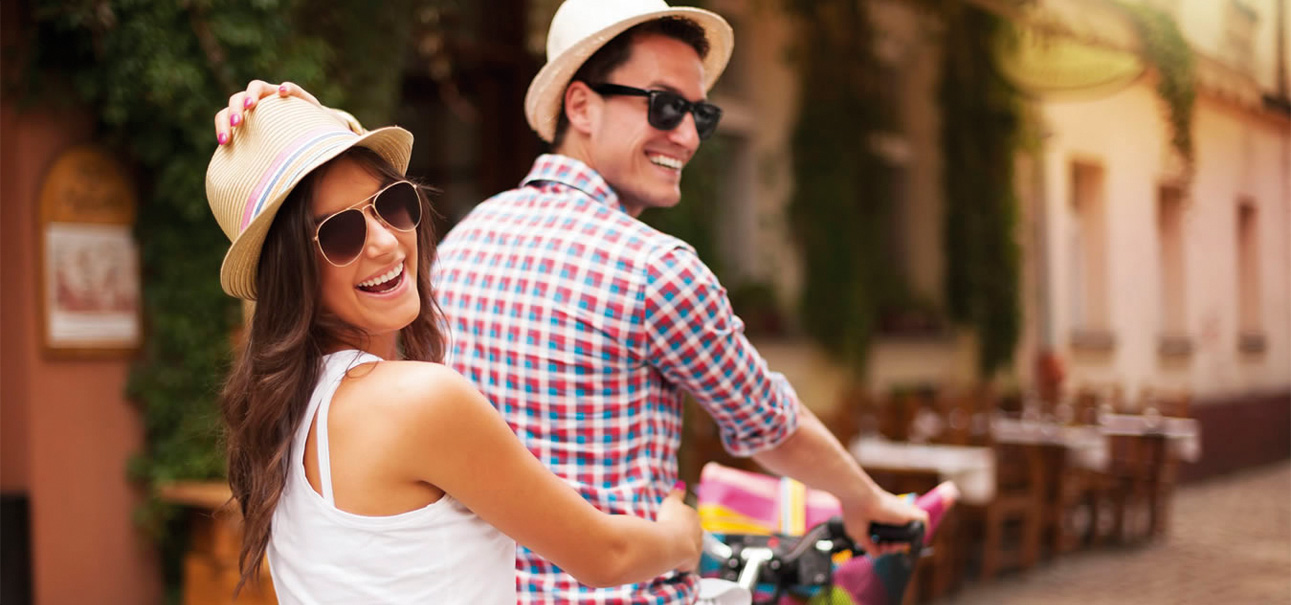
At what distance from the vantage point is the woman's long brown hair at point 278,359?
1.30 metres

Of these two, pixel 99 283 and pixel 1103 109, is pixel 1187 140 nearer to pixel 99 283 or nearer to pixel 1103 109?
pixel 1103 109

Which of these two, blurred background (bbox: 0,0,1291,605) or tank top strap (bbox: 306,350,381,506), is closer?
tank top strap (bbox: 306,350,381,506)

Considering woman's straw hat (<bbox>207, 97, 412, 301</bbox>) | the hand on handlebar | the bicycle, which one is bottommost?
the bicycle

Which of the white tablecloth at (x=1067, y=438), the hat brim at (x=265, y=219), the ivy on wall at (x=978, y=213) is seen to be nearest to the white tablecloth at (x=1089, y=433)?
the white tablecloth at (x=1067, y=438)

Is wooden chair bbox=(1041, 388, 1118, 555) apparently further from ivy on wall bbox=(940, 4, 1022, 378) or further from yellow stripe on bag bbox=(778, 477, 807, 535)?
yellow stripe on bag bbox=(778, 477, 807, 535)

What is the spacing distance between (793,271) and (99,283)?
215 inches

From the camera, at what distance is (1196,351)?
15.2ft

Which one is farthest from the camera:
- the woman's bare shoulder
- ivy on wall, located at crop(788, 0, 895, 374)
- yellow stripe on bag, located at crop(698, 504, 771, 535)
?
ivy on wall, located at crop(788, 0, 895, 374)

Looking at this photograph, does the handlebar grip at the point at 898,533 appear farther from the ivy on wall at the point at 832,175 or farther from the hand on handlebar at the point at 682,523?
the ivy on wall at the point at 832,175

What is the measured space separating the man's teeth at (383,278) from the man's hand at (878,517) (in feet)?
3.15

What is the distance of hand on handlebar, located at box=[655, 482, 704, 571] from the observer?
5.08 feet

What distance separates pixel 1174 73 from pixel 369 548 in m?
4.12

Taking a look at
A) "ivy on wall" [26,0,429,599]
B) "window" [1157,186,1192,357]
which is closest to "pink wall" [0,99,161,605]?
"ivy on wall" [26,0,429,599]

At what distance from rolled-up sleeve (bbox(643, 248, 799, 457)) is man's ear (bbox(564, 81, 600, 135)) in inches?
16.6
